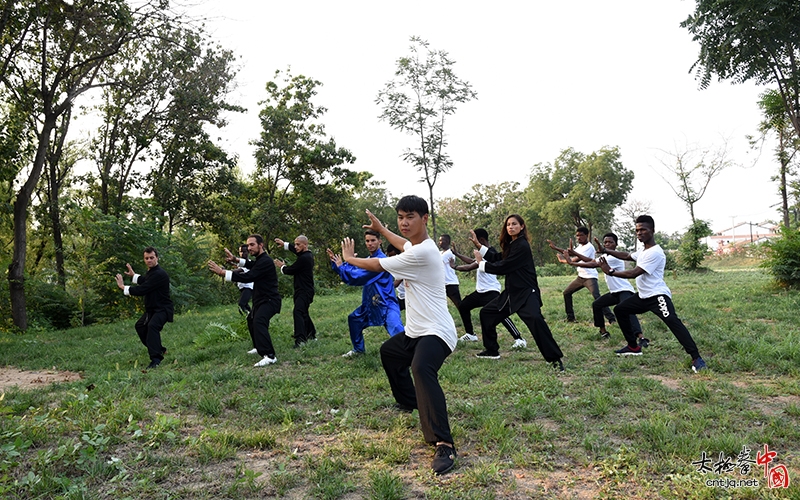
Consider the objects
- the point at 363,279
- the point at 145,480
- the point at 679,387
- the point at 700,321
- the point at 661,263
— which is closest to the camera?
the point at 145,480

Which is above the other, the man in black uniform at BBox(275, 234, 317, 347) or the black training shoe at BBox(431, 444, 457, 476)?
the man in black uniform at BBox(275, 234, 317, 347)

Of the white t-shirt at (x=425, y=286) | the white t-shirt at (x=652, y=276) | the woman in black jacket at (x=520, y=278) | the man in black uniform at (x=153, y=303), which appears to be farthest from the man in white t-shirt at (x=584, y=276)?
the man in black uniform at (x=153, y=303)

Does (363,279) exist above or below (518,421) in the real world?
above

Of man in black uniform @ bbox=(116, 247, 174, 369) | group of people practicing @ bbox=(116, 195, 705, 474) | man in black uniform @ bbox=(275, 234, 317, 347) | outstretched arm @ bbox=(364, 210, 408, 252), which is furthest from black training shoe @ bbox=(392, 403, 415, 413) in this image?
man in black uniform @ bbox=(116, 247, 174, 369)

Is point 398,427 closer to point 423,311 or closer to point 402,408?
point 402,408

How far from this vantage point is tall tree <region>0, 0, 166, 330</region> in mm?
11773

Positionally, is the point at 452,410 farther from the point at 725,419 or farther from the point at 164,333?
the point at 164,333

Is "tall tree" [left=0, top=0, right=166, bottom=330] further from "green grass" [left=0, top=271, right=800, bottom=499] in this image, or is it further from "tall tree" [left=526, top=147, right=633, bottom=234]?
"tall tree" [left=526, top=147, right=633, bottom=234]

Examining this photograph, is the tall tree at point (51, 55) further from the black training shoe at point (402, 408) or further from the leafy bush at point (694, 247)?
the leafy bush at point (694, 247)

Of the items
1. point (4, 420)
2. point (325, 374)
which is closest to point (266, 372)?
point (325, 374)

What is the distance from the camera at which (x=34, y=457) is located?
4.04 m

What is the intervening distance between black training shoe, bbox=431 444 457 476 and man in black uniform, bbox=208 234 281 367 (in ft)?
14.4

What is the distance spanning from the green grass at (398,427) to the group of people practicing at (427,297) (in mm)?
319

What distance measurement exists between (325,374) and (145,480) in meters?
3.24
